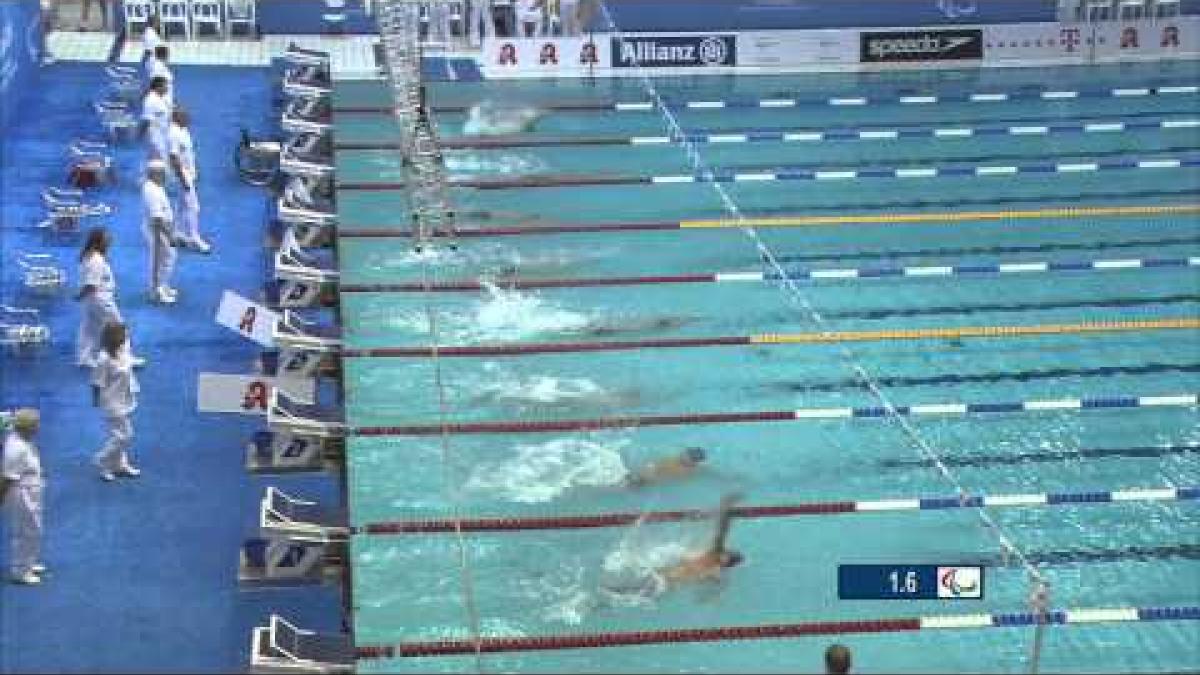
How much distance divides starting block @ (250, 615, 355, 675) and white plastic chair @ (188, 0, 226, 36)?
11796mm

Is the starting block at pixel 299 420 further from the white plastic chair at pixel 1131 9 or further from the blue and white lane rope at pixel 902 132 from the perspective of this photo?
the white plastic chair at pixel 1131 9

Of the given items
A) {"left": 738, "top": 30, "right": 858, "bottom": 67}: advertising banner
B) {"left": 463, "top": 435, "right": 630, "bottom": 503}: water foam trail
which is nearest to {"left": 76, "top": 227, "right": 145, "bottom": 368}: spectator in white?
{"left": 463, "top": 435, "right": 630, "bottom": 503}: water foam trail

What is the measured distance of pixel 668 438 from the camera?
10.2m

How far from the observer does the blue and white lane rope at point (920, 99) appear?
17.2 m

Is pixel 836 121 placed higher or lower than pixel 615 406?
higher

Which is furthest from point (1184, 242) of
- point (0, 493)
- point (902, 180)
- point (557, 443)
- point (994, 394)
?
point (0, 493)

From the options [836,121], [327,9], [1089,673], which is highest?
[327,9]

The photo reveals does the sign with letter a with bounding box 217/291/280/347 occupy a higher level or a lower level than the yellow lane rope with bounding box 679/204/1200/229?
lower

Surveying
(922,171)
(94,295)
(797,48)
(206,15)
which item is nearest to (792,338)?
(922,171)

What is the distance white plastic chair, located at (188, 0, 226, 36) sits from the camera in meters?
18.8

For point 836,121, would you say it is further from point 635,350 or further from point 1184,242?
point 635,350

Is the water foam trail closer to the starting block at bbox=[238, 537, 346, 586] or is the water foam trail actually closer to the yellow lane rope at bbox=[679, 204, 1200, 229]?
the starting block at bbox=[238, 537, 346, 586]

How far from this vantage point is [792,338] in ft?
38.5

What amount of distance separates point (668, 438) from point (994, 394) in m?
2.09
